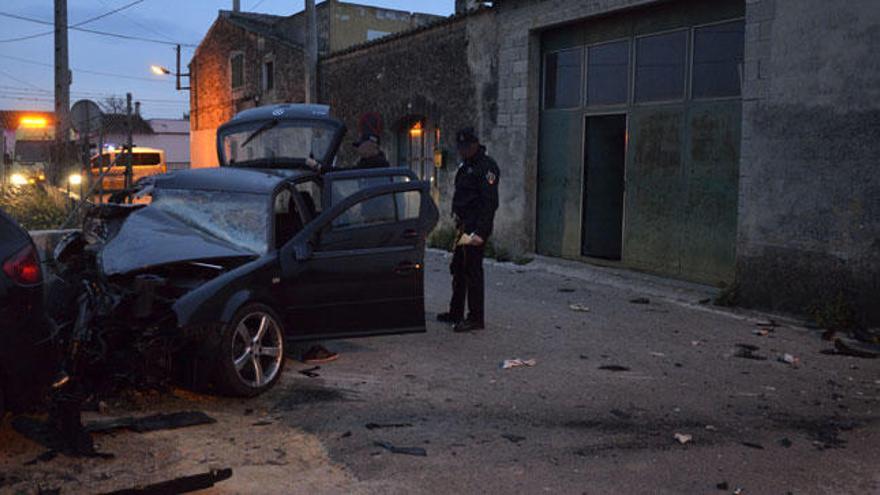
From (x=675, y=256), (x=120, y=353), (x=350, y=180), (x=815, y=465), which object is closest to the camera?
(x=815, y=465)

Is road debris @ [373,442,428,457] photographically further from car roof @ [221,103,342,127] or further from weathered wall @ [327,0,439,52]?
weathered wall @ [327,0,439,52]

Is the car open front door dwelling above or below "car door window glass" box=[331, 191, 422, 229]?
below

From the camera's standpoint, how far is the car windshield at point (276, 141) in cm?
786

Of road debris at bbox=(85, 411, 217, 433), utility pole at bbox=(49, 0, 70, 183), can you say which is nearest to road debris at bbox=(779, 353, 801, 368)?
road debris at bbox=(85, 411, 217, 433)

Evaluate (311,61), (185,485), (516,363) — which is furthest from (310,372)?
(311,61)

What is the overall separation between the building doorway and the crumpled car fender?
6981 millimetres

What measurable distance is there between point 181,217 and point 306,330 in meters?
1.30

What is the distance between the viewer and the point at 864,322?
781 centimetres

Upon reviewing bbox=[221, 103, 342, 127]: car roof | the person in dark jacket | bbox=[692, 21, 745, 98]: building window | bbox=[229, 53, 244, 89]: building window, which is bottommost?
the person in dark jacket

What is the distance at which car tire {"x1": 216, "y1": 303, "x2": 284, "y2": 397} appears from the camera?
524 centimetres

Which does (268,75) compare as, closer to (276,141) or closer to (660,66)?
(660,66)

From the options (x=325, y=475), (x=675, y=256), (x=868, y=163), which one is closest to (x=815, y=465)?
(x=325, y=475)

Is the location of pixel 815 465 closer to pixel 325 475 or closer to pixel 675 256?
pixel 325 475

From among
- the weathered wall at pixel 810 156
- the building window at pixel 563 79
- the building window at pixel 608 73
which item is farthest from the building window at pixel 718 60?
the building window at pixel 563 79
